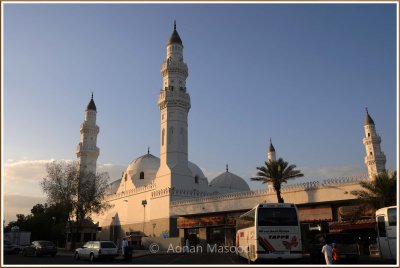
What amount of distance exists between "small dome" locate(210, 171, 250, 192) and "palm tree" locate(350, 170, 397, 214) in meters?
28.4

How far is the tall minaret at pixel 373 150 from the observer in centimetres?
5169

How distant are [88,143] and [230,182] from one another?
22.1 m

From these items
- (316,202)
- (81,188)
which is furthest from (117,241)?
(316,202)

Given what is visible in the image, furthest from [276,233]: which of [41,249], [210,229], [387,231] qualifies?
[210,229]

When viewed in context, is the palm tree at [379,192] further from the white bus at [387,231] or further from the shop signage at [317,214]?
the white bus at [387,231]

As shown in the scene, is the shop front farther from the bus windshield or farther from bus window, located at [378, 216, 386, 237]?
the bus windshield

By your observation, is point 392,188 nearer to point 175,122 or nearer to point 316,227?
point 316,227

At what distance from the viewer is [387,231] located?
1923 cm

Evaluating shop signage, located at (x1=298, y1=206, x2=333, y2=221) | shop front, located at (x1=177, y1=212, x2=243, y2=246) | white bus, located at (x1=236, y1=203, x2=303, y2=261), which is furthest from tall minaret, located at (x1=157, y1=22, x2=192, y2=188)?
white bus, located at (x1=236, y1=203, x2=303, y2=261)

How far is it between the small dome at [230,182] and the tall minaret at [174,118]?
1146 cm

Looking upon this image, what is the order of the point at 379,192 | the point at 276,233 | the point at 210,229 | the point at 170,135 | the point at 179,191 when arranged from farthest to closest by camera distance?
the point at 170,135 < the point at 179,191 < the point at 210,229 < the point at 379,192 < the point at 276,233

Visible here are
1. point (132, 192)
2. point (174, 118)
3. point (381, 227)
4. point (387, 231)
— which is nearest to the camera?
point (387, 231)

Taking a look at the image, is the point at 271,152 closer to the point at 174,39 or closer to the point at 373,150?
the point at 373,150

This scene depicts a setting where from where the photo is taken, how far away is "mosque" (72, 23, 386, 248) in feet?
104
